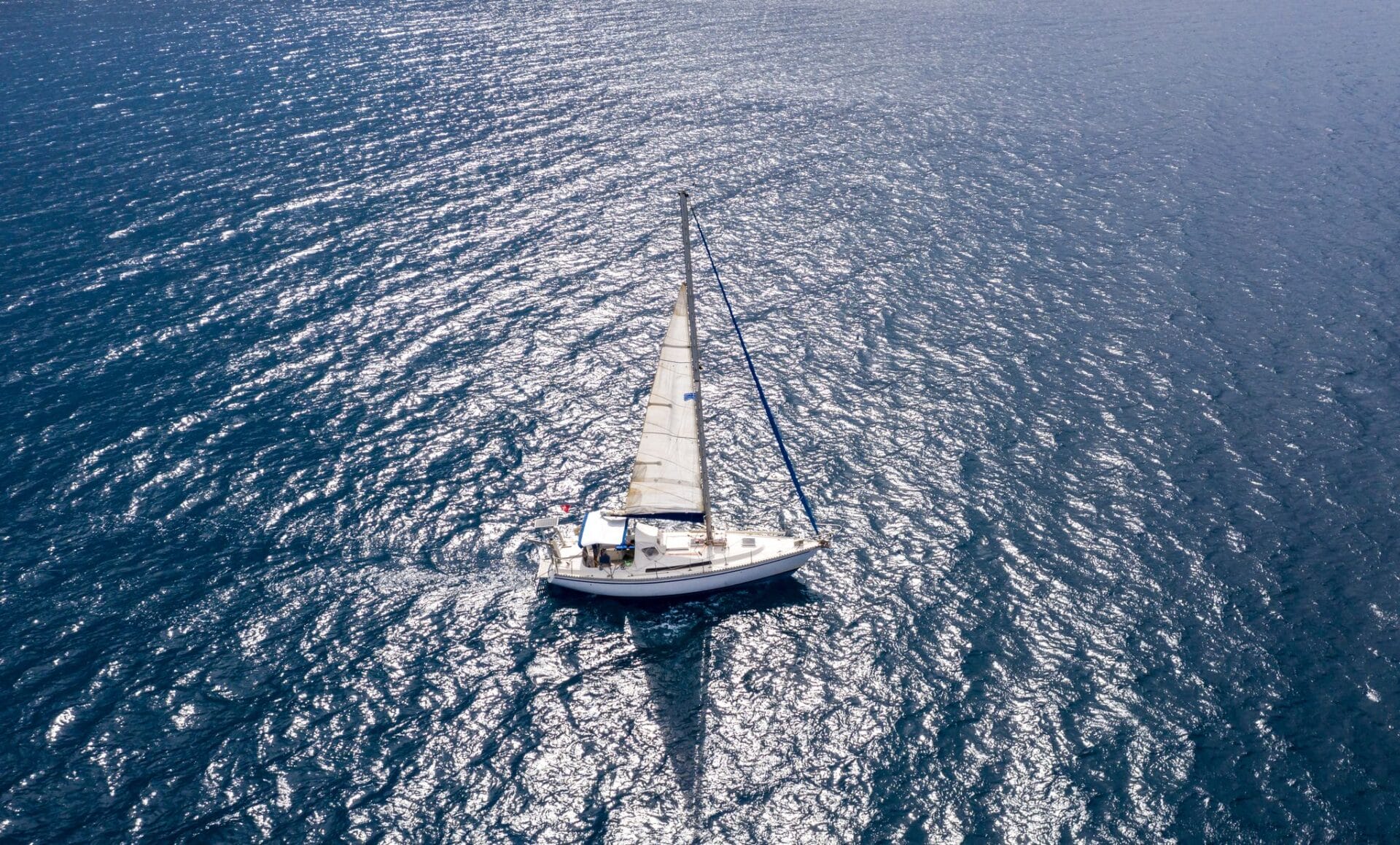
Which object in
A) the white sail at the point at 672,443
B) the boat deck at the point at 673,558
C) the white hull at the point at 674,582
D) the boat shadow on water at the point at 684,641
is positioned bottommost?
the boat shadow on water at the point at 684,641

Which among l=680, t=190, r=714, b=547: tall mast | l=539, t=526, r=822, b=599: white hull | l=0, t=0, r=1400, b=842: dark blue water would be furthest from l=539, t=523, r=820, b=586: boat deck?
l=0, t=0, r=1400, b=842: dark blue water

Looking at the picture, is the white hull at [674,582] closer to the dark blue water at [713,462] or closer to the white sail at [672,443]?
the dark blue water at [713,462]

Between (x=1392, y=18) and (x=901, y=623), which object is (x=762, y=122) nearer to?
(x=901, y=623)

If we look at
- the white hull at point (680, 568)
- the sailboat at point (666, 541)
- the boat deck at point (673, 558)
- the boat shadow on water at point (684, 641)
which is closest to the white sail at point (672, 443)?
the sailboat at point (666, 541)

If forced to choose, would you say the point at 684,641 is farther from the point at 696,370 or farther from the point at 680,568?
the point at 696,370

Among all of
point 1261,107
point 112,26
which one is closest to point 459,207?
point 112,26
